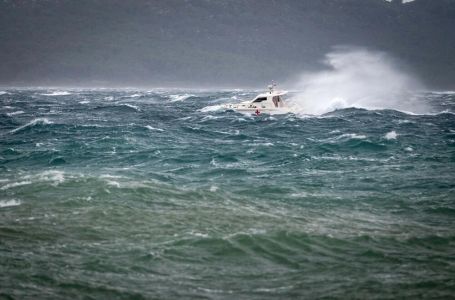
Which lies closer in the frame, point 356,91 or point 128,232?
point 128,232

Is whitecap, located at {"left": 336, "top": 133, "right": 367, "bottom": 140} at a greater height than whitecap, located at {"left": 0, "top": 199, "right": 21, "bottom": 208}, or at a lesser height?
greater

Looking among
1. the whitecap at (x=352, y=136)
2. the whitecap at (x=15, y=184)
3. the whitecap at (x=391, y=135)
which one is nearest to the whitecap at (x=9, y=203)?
the whitecap at (x=15, y=184)

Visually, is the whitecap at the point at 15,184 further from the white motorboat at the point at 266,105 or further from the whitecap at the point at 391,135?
the white motorboat at the point at 266,105

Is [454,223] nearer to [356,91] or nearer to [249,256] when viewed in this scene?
[249,256]

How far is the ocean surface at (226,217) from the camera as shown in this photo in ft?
56.0

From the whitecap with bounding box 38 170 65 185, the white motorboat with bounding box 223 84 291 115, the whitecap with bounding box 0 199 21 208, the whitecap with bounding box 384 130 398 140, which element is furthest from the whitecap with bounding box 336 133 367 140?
the whitecap with bounding box 0 199 21 208

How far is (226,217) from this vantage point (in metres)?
23.9

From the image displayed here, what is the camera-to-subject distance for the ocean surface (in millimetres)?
17062

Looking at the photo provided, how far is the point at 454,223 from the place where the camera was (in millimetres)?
23391

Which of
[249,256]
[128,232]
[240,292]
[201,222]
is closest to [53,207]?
[128,232]

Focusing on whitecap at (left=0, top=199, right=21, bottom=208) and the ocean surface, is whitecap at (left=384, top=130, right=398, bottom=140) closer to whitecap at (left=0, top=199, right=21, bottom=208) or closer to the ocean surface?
the ocean surface

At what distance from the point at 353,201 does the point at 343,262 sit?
339 inches

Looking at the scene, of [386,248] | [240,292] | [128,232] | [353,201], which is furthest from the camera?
[353,201]

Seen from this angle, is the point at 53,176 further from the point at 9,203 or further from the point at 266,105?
the point at 266,105
